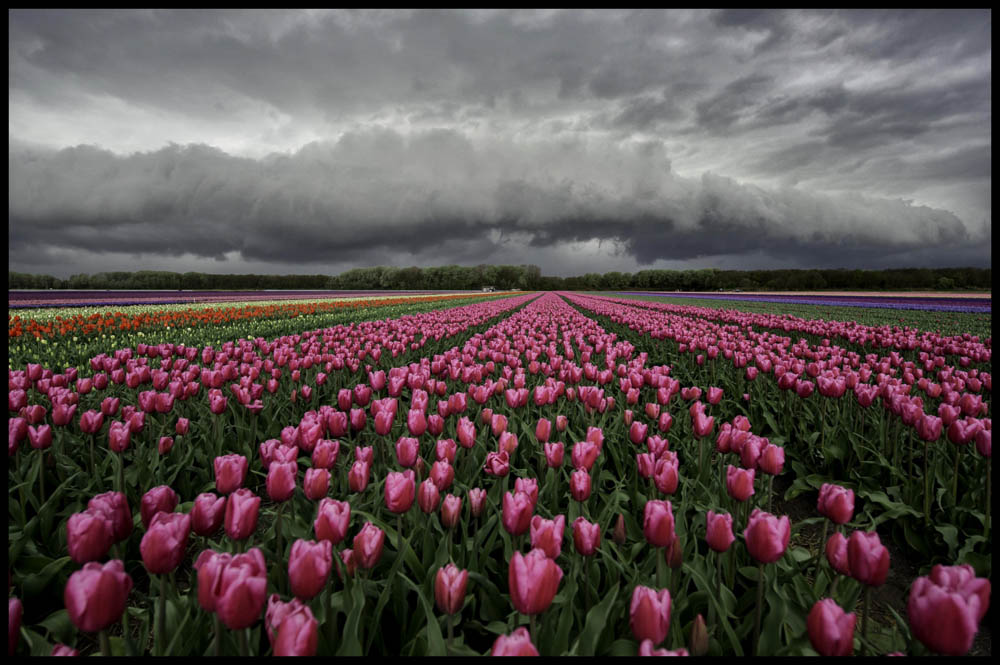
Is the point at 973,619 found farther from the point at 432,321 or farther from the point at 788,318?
the point at 788,318

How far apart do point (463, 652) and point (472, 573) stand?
0.45 metres

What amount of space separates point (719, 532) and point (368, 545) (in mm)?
1427

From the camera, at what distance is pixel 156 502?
74.4 inches

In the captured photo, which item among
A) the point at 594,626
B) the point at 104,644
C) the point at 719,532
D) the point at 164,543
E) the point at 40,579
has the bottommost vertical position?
the point at 40,579

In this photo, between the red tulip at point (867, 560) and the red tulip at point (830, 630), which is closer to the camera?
the red tulip at point (830, 630)

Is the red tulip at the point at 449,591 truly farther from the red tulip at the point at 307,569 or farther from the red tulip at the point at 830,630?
the red tulip at the point at 830,630

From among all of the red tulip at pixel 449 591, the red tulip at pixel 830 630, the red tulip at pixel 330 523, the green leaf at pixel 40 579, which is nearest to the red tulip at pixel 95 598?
the red tulip at pixel 330 523

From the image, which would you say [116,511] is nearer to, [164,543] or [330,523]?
[164,543]

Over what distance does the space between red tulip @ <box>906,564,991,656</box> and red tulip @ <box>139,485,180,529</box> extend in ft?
8.53

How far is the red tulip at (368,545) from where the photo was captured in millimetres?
1787

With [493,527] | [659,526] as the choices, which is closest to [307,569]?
[659,526]

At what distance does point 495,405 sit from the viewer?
5168 millimetres

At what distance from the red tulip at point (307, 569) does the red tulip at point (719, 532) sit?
58.4 inches

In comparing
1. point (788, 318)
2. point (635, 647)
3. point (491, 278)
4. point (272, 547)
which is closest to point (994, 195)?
point (635, 647)
